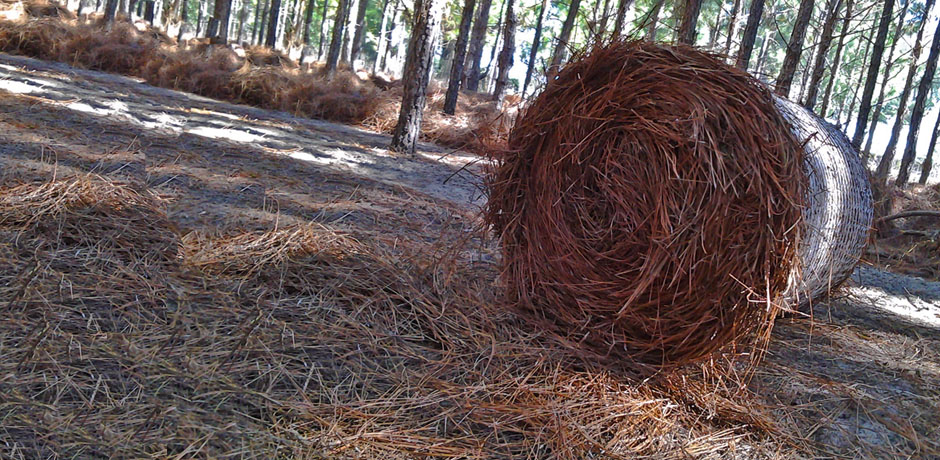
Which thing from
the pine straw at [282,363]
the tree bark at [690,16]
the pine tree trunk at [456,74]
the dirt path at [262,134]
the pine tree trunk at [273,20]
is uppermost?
the pine tree trunk at [273,20]

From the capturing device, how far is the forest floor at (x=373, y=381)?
6.43 feet

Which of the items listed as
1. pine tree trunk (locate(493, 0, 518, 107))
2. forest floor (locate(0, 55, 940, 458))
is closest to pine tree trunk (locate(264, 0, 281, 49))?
pine tree trunk (locate(493, 0, 518, 107))

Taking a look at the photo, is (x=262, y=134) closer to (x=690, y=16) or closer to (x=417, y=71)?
(x=417, y=71)

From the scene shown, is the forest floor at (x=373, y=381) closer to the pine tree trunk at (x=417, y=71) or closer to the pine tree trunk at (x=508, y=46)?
the pine tree trunk at (x=417, y=71)

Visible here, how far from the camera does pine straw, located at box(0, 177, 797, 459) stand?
196 cm

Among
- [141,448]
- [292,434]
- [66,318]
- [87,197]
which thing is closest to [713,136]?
[292,434]

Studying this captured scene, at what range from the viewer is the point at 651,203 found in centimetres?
275

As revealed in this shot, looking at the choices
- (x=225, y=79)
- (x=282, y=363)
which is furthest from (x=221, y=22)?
(x=282, y=363)

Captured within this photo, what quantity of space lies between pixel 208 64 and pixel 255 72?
3.05ft

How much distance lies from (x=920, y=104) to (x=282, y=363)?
14.1 meters

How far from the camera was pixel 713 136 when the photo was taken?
2.57 metres

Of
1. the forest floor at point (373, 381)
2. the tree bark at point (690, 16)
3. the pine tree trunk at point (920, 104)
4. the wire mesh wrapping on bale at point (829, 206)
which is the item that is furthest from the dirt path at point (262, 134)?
the pine tree trunk at point (920, 104)

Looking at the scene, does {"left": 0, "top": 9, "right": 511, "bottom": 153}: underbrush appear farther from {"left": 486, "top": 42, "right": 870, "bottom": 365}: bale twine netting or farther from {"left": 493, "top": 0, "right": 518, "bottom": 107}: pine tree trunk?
{"left": 486, "top": 42, "right": 870, "bottom": 365}: bale twine netting

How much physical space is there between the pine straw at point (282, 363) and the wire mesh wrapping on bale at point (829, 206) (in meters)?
0.82
